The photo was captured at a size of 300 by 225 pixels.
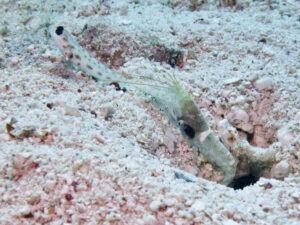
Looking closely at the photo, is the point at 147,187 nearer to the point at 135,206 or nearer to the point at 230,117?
the point at 135,206

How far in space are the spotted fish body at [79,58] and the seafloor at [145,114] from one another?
0.06 meters

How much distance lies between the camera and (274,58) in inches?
122

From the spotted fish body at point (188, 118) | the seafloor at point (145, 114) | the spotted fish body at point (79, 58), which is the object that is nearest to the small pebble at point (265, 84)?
the seafloor at point (145, 114)

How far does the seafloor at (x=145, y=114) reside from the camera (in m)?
1.61

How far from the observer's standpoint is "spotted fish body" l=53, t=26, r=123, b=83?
2754mm

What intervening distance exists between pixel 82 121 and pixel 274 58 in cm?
181

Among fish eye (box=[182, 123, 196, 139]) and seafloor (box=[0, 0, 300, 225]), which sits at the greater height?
seafloor (box=[0, 0, 300, 225])

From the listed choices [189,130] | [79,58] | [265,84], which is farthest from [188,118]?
[79,58]

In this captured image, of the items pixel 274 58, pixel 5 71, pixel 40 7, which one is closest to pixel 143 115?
pixel 5 71

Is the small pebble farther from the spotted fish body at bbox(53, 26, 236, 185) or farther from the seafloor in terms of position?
the spotted fish body at bbox(53, 26, 236, 185)

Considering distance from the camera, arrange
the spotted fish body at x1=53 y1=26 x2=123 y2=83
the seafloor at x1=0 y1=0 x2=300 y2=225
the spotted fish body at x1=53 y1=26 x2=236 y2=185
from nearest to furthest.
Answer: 1. the seafloor at x1=0 y1=0 x2=300 y2=225
2. the spotted fish body at x1=53 y1=26 x2=236 y2=185
3. the spotted fish body at x1=53 y1=26 x2=123 y2=83

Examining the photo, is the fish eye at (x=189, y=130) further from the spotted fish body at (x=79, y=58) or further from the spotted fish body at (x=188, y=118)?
the spotted fish body at (x=79, y=58)

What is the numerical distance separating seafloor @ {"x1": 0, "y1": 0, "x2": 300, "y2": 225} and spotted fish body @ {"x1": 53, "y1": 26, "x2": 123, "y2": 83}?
0.21 feet

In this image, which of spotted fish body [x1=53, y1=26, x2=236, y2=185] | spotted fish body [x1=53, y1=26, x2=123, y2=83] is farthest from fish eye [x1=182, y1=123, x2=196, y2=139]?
spotted fish body [x1=53, y1=26, x2=123, y2=83]
